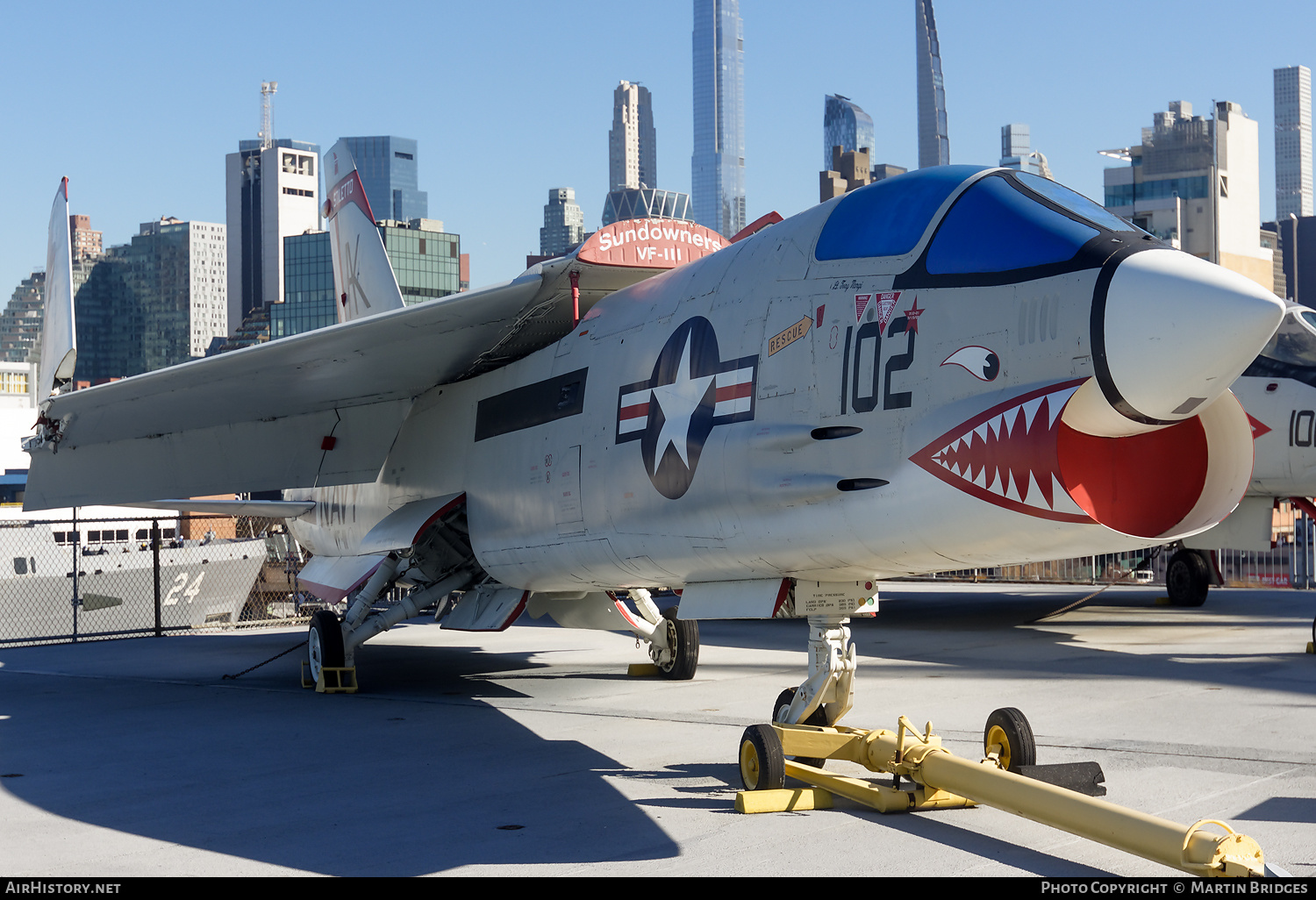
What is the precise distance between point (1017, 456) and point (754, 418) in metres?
1.76

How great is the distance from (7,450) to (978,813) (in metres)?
81.8

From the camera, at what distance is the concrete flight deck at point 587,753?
5.44m

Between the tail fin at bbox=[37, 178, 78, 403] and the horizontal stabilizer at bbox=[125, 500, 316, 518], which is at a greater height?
the tail fin at bbox=[37, 178, 78, 403]

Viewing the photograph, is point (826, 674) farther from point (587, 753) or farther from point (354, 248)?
point (354, 248)

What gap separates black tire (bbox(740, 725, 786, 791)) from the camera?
20.8 feet

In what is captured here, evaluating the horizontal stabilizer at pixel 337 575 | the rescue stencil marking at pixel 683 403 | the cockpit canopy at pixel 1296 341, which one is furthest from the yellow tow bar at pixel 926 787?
the cockpit canopy at pixel 1296 341

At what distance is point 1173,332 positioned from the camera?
459 centimetres

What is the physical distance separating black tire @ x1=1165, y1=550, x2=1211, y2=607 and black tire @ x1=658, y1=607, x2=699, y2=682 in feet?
31.0

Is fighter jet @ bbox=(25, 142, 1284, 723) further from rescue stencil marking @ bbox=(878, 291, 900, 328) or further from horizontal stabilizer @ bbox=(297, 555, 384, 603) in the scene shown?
horizontal stabilizer @ bbox=(297, 555, 384, 603)

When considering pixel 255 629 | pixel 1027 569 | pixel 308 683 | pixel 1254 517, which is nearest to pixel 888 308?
pixel 308 683

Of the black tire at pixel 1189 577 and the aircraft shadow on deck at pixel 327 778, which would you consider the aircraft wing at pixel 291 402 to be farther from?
the black tire at pixel 1189 577

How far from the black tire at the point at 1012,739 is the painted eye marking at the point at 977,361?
2042 mm

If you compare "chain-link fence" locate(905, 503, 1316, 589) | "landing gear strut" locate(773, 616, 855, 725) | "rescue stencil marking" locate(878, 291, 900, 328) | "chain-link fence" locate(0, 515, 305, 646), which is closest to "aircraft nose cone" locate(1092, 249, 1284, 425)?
"rescue stencil marking" locate(878, 291, 900, 328)
